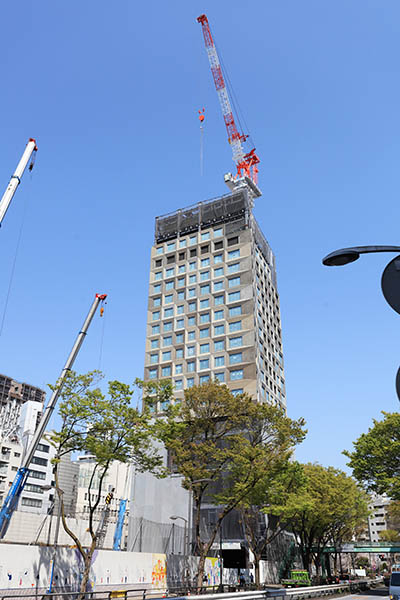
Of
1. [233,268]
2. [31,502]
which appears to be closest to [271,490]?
[233,268]

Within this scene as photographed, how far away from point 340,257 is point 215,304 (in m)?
74.3

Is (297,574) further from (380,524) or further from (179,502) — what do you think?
(380,524)

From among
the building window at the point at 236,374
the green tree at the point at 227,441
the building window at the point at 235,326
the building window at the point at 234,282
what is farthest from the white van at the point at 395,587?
the building window at the point at 234,282

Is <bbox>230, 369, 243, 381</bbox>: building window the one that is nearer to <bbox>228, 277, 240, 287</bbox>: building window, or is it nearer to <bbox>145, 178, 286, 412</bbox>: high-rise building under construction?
<bbox>145, 178, 286, 412</bbox>: high-rise building under construction

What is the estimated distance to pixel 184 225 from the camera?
92.0 metres

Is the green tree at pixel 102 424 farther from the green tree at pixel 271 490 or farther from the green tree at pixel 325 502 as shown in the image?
the green tree at pixel 325 502

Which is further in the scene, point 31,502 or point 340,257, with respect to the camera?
point 31,502

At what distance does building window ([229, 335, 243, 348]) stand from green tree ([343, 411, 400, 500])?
29.8 meters

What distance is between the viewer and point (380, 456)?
45.0 meters

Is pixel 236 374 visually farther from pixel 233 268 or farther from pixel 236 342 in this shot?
pixel 233 268

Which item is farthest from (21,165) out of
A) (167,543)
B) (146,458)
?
(167,543)

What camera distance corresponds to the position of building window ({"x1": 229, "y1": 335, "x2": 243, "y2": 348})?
7456 cm

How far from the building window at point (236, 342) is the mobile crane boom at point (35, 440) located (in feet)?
101

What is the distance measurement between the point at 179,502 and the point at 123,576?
31144mm
